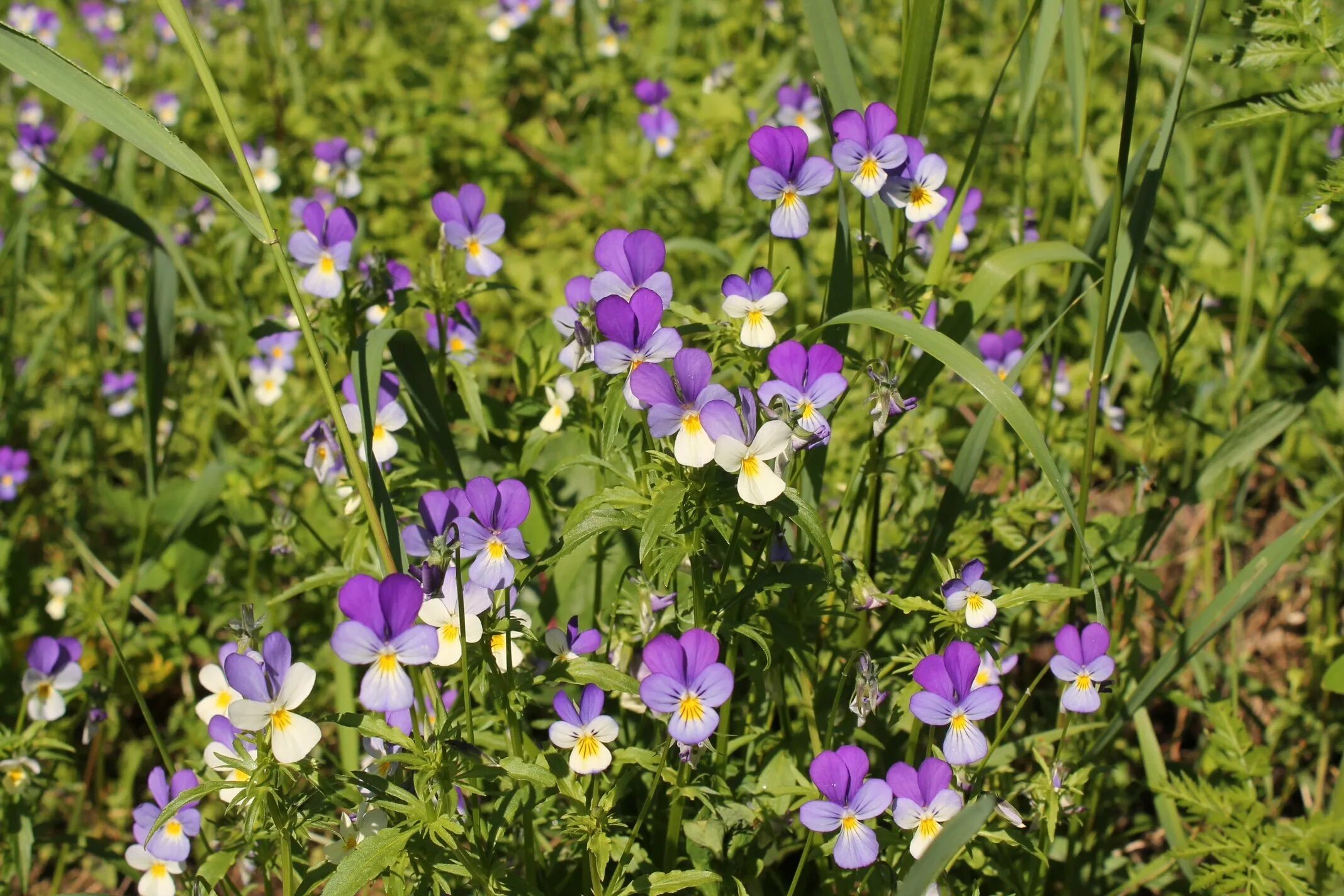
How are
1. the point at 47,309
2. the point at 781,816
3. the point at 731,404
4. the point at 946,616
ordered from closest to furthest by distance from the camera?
the point at 731,404, the point at 946,616, the point at 781,816, the point at 47,309

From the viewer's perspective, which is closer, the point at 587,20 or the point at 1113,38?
the point at 1113,38

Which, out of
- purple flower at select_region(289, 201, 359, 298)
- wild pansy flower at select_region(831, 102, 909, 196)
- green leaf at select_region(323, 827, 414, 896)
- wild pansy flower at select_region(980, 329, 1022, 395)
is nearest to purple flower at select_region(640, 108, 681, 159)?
wild pansy flower at select_region(980, 329, 1022, 395)

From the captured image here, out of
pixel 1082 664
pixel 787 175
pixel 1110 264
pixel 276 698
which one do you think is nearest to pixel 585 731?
pixel 276 698

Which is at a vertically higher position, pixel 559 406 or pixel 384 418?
pixel 559 406

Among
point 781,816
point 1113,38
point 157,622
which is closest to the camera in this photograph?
point 781,816

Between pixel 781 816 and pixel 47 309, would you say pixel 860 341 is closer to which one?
pixel 781 816

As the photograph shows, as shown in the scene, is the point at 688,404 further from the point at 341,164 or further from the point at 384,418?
the point at 341,164

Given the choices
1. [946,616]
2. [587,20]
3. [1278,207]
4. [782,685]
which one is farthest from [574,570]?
[587,20]
